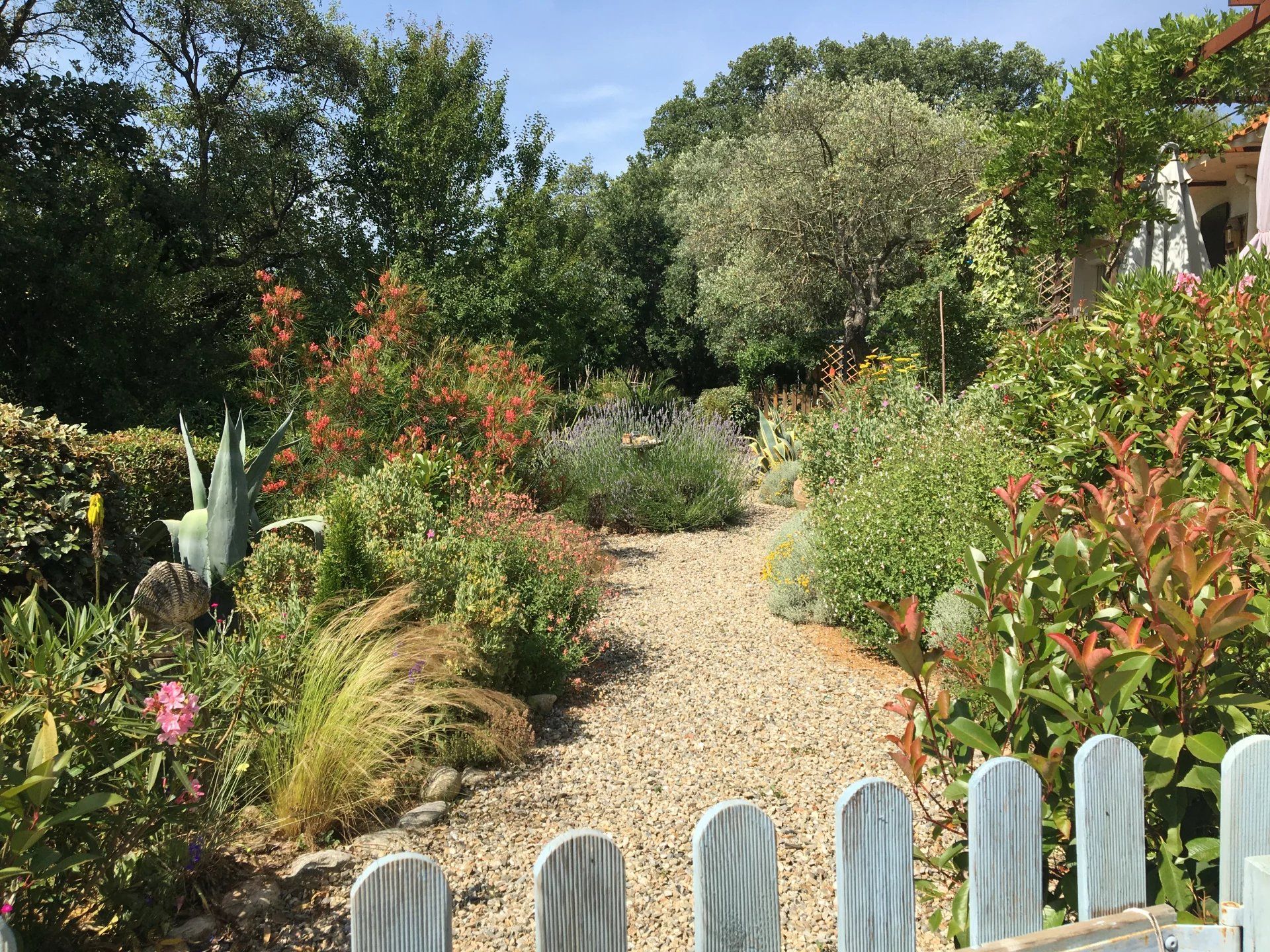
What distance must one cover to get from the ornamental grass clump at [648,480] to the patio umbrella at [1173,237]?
13.6 feet

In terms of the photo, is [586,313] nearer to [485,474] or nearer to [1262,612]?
[485,474]

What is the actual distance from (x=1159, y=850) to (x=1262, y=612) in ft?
1.60

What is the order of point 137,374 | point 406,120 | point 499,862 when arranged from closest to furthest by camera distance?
1. point 499,862
2. point 137,374
3. point 406,120

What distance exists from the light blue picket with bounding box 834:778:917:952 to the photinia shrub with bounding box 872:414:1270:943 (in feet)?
0.75

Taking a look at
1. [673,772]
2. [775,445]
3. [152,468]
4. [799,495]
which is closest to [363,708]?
[673,772]

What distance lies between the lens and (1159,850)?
151 cm

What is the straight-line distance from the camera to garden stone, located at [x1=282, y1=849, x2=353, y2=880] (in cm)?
258

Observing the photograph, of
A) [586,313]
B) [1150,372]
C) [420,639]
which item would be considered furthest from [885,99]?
[420,639]

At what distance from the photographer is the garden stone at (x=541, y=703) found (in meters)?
3.96

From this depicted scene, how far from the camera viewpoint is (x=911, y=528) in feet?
15.5

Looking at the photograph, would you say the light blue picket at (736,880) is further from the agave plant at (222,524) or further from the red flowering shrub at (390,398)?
the red flowering shrub at (390,398)

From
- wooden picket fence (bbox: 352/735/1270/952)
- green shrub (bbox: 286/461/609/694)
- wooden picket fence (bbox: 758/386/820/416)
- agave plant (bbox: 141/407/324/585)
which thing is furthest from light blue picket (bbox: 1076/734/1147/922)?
wooden picket fence (bbox: 758/386/820/416)

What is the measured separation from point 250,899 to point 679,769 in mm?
1548

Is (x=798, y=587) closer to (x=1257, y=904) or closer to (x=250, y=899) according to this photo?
(x=250, y=899)
